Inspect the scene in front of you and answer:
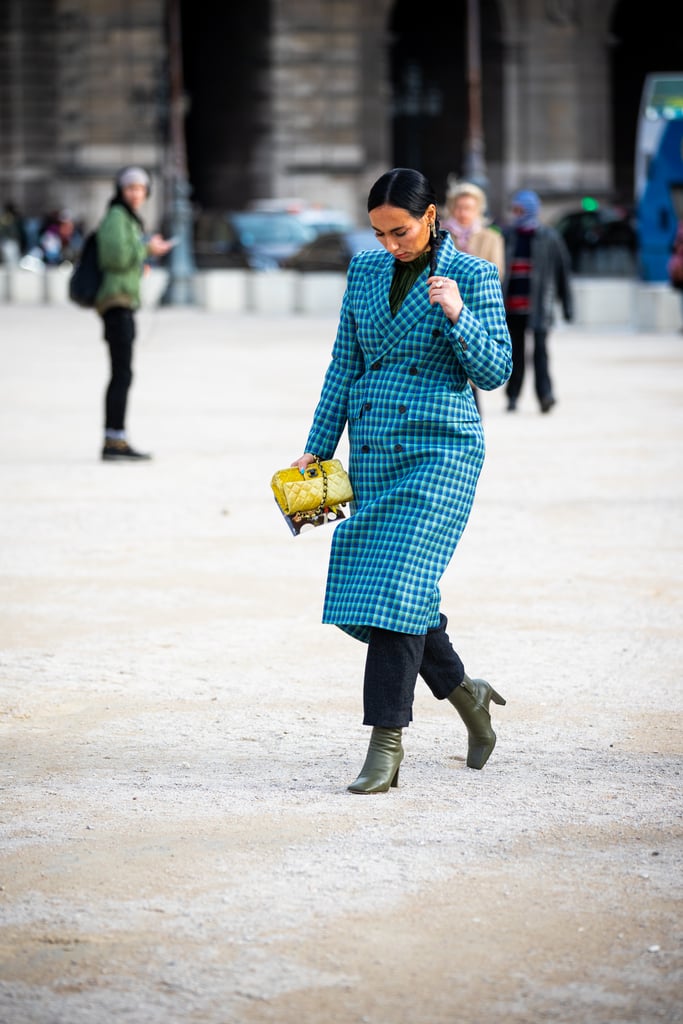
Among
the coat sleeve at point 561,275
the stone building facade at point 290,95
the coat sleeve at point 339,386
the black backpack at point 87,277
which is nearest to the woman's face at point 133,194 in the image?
the black backpack at point 87,277

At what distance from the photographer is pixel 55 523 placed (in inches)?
412

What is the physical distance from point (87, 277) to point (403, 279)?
7266 mm

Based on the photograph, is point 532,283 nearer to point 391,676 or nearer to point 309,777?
point 309,777

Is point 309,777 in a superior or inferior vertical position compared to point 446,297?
inferior

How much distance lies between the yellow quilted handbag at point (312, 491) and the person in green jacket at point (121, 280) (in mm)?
7067

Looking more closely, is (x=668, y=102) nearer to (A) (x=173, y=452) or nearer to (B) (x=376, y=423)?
(A) (x=173, y=452)

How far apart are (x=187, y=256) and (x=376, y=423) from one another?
28844 mm

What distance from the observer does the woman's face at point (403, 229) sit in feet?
17.9

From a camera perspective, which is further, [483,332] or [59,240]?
[59,240]

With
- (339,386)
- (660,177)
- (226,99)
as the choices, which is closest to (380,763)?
(339,386)

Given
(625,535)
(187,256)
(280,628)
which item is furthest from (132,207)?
(187,256)

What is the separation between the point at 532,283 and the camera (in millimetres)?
15719

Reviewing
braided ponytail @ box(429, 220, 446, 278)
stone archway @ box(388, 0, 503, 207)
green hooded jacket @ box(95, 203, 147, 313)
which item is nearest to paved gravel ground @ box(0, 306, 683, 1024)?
green hooded jacket @ box(95, 203, 147, 313)

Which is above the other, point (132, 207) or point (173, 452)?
point (132, 207)
